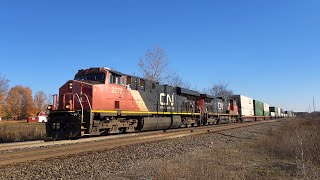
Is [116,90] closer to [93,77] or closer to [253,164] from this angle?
[93,77]

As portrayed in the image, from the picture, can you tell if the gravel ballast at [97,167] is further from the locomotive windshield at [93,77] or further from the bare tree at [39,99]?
the bare tree at [39,99]

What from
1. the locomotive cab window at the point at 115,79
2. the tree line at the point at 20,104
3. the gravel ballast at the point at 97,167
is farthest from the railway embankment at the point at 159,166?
the tree line at the point at 20,104

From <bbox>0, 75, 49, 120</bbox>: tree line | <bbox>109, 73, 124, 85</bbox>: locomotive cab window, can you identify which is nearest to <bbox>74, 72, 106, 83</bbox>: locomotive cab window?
<bbox>109, 73, 124, 85</bbox>: locomotive cab window

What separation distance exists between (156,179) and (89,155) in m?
3.89

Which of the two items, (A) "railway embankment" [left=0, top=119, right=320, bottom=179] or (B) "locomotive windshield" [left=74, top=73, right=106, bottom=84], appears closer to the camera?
(A) "railway embankment" [left=0, top=119, right=320, bottom=179]

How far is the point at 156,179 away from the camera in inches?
257

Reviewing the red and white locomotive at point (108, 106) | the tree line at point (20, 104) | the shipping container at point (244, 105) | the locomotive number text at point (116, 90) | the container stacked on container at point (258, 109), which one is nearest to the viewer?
the red and white locomotive at point (108, 106)

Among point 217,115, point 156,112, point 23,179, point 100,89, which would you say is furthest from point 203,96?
point 23,179

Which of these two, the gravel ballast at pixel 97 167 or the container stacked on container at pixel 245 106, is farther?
the container stacked on container at pixel 245 106

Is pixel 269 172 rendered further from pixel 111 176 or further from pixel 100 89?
pixel 100 89

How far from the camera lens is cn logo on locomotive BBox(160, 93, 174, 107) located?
73.4 ft

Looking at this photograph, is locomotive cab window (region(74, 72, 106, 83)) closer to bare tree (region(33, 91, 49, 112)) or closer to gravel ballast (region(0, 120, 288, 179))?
gravel ballast (region(0, 120, 288, 179))

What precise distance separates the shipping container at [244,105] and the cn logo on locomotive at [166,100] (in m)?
24.0

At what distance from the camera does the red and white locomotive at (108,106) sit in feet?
46.7
